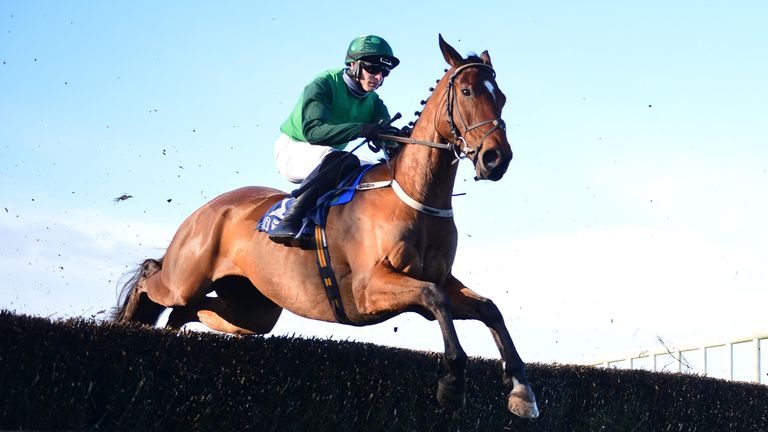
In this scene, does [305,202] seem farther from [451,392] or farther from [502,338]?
[451,392]

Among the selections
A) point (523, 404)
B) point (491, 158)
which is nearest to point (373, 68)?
point (491, 158)

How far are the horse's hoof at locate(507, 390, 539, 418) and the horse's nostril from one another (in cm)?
138

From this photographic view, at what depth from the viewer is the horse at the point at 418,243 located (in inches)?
232

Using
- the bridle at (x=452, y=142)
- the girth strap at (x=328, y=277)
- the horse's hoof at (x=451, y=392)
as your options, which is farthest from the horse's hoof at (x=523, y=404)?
the girth strap at (x=328, y=277)

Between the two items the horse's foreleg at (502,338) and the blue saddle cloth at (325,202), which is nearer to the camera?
the horse's foreleg at (502,338)

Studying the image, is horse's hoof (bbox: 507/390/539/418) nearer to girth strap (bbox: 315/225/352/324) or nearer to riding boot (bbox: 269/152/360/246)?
girth strap (bbox: 315/225/352/324)

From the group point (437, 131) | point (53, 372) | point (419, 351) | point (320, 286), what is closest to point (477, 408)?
point (419, 351)

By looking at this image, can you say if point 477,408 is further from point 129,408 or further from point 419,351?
point 129,408

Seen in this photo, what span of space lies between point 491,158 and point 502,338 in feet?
3.69

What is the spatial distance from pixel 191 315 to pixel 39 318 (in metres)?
2.89

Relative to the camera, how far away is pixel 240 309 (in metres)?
8.42

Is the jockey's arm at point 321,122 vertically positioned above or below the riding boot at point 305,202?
above

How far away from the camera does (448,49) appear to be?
6527 millimetres

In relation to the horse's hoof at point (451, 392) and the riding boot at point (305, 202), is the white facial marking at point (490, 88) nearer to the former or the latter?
the riding boot at point (305, 202)
